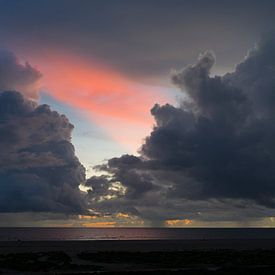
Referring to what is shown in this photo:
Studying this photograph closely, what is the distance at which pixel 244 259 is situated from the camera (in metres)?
88.1

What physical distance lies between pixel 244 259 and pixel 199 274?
2879 cm

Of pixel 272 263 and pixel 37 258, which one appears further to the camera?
pixel 37 258

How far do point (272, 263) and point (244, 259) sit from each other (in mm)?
7938

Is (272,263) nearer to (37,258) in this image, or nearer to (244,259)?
(244,259)

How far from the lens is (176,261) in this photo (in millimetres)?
83125

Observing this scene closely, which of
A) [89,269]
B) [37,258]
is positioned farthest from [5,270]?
[37,258]

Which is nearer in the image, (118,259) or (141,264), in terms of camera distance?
(141,264)

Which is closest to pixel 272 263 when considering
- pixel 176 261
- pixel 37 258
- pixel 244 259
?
pixel 244 259

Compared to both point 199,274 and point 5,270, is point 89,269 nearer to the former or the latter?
point 5,270

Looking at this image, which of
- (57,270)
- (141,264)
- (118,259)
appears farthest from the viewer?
(118,259)

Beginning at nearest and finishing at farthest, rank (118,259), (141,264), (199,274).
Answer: (199,274), (141,264), (118,259)

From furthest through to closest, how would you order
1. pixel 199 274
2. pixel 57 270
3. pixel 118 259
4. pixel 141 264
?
pixel 118 259
pixel 141 264
pixel 57 270
pixel 199 274

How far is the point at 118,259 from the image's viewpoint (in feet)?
289

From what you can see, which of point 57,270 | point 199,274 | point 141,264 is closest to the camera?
point 199,274
